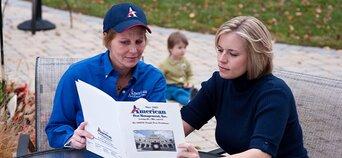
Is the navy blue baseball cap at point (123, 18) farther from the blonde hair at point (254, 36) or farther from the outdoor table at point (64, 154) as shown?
the outdoor table at point (64, 154)

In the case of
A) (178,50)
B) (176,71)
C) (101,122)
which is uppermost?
(101,122)

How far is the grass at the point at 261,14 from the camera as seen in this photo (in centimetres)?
1093

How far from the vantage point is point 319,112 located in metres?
3.55

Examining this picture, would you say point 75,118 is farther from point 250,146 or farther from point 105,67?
point 250,146

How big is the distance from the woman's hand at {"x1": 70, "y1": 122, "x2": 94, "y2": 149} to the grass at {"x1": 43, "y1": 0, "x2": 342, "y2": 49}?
25.4ft

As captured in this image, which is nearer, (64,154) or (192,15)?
(64,154)

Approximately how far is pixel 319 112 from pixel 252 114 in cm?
71

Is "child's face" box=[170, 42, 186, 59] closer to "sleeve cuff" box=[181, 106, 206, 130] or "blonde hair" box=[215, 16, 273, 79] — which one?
"sleeve cuff" box=[181, 106, 206, 130]

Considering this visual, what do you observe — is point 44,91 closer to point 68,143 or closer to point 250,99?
point 68,143

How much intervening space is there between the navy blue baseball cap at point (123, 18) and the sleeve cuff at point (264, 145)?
2.64ft

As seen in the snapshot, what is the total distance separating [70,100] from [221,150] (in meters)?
0.81

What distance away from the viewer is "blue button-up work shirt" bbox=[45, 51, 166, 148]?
10.9 feet

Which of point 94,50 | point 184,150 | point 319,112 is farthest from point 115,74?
point 94,50

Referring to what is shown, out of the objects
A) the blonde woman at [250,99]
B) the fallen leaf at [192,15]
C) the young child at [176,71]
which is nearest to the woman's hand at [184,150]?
the blonde woman at [250,99]
